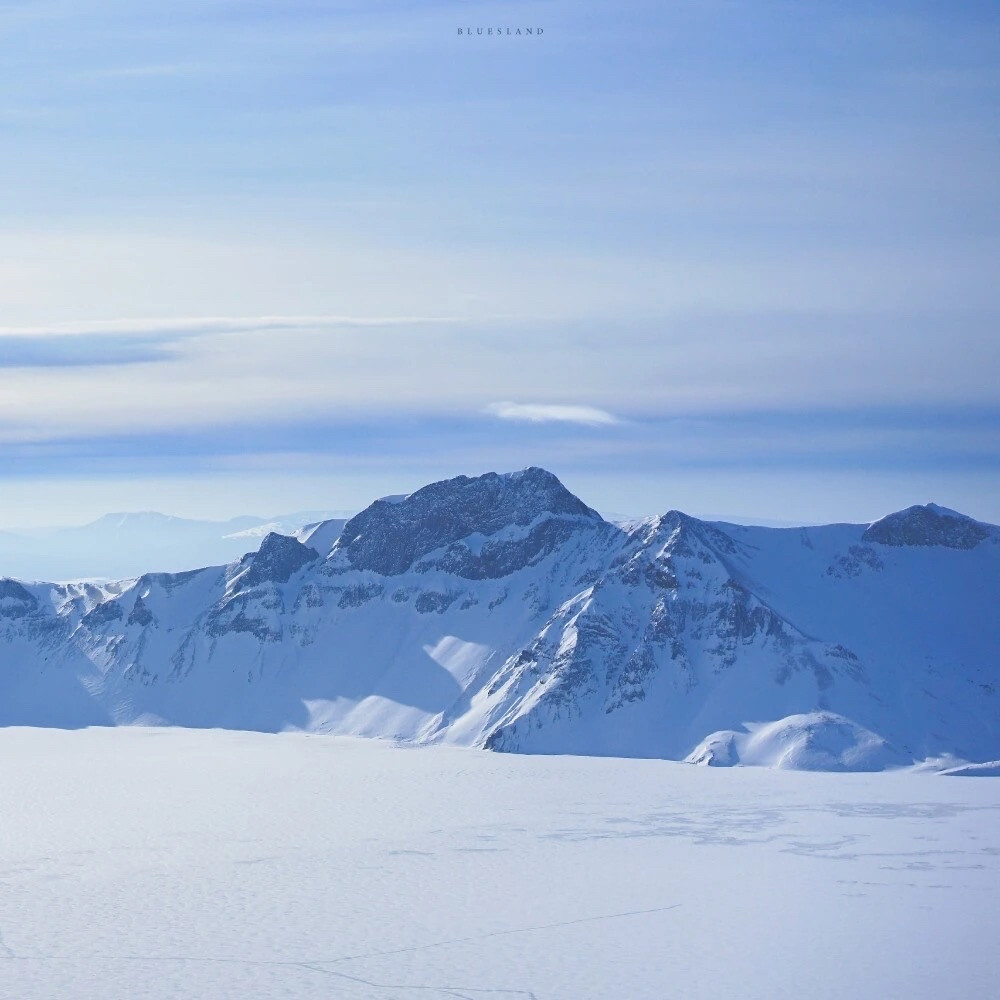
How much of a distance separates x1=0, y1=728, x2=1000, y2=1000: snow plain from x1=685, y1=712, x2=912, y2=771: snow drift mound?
700cm

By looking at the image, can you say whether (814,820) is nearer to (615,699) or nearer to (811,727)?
(811,727)

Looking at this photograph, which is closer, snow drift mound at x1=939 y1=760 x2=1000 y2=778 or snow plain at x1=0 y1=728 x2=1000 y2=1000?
snow plain at x1=0 y1=728 x2=1000 y2=1000

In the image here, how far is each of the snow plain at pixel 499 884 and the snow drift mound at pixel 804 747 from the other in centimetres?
700

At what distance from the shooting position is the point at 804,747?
16688 cm

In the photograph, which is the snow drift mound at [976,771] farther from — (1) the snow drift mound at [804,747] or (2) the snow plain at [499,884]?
(2) the snow plain at [499,884]

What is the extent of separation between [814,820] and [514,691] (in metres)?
70.8

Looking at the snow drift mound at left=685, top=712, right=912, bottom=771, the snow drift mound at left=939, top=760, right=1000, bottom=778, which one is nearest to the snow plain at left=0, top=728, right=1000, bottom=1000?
the snow drift mound at left=685, top=712, right=912, bottom=771

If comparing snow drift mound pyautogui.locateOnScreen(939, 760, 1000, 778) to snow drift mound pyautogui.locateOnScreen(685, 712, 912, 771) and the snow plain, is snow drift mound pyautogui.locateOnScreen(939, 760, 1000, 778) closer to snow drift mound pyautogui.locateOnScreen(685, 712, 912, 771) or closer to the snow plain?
snow drift mound pyautogui.locateOnScreen(685, 712, 912, 771)

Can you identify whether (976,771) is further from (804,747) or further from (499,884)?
(499,884)

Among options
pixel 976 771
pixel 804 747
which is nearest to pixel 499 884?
pixel 804 747

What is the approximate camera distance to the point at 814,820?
397 feet

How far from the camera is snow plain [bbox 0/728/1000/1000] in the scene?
70062mm

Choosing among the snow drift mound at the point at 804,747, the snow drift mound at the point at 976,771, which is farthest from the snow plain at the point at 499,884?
the snow drift mound at the point at 976,771

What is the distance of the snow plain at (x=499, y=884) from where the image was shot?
70.1m
